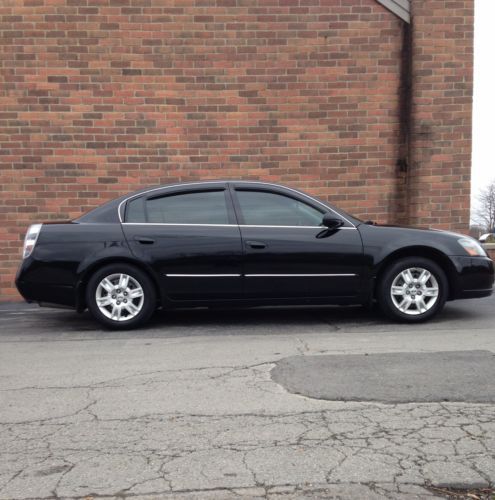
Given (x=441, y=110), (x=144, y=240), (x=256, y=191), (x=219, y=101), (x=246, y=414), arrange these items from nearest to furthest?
(x=246, y=414) → (x=144, y=240) → (x=256, y=191) → (x=219, y=101) → (x=441, y=110)

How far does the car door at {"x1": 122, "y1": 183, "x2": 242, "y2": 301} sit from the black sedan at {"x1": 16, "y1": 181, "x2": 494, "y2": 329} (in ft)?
0.04

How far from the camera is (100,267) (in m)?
5.96

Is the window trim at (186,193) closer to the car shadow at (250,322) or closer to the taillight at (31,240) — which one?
the taillight at (31,240)

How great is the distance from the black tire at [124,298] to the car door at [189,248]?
18cm

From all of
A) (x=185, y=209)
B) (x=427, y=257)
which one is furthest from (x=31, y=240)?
(x=427, y=257)

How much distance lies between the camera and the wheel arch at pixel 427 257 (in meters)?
6.03

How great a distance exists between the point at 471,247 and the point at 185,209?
10.9ft

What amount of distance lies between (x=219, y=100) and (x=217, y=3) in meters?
1.51

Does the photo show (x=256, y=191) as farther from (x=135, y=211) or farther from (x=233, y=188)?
(x=135, y=211)

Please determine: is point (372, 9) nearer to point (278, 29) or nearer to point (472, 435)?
point (278, 29)

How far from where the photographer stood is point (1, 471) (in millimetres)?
2785

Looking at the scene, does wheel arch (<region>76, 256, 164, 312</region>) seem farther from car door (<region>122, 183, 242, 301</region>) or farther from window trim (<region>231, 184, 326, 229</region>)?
window trim (<region>231, 184, 326, 229</region>)

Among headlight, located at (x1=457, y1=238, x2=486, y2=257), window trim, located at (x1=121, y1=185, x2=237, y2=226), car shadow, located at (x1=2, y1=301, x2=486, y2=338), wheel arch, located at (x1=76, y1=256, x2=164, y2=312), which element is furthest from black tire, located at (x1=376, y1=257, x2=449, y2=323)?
wheel arch, located at (x1=76, y1=256, x2=164, y2=312)

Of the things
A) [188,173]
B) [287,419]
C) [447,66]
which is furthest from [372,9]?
[287,419]
